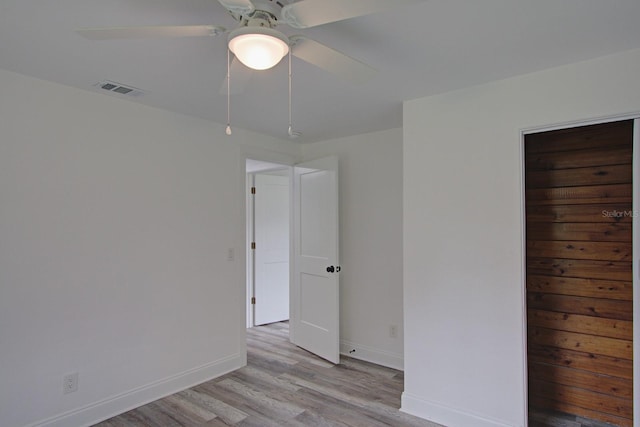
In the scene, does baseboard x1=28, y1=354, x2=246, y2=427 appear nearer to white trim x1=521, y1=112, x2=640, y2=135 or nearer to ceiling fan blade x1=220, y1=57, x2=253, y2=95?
ceiling fan blade x1=220, y1=57, x2=253, y2=95

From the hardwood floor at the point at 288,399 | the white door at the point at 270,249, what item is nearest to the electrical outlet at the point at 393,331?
the hardwood floor at the point at 288,399

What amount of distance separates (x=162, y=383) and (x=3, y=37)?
2.48 m

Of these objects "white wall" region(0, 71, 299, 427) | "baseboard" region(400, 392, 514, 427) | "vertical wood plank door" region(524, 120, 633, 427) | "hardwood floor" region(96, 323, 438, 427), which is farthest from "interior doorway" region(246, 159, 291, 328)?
"vertical wood plank door" region(524, 120, 633, 427)

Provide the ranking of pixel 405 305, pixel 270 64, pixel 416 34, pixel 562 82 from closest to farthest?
pixel 270 64
pixel 416 34
pixel 562 82
pixel 405 305

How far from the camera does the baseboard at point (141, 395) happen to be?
2.40 meters

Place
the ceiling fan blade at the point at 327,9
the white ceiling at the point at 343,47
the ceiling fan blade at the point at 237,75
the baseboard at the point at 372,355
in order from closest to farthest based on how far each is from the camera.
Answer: the ceiling fan blade at the point at 327,9, the white ceiling at the point at 343,47, the ceiling fan blade at the point at 237,75, the baseboard at the point at 372,355

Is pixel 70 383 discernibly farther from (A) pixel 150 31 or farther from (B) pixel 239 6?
(B) pixel 239 6

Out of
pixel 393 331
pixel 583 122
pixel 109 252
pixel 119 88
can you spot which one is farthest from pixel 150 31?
pixel 393 331

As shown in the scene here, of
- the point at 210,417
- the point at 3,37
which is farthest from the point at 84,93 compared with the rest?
the point at 210,417

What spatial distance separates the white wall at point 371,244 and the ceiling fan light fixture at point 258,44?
2.38 metres

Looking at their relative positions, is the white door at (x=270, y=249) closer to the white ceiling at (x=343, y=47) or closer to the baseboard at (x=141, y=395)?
the baseboard at (x=141, y=395)

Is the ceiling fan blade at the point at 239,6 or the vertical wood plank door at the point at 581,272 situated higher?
the ceiling fan blade at the point at 239,6

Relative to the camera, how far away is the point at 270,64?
1.35 metres

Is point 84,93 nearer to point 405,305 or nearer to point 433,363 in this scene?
point 405,305
